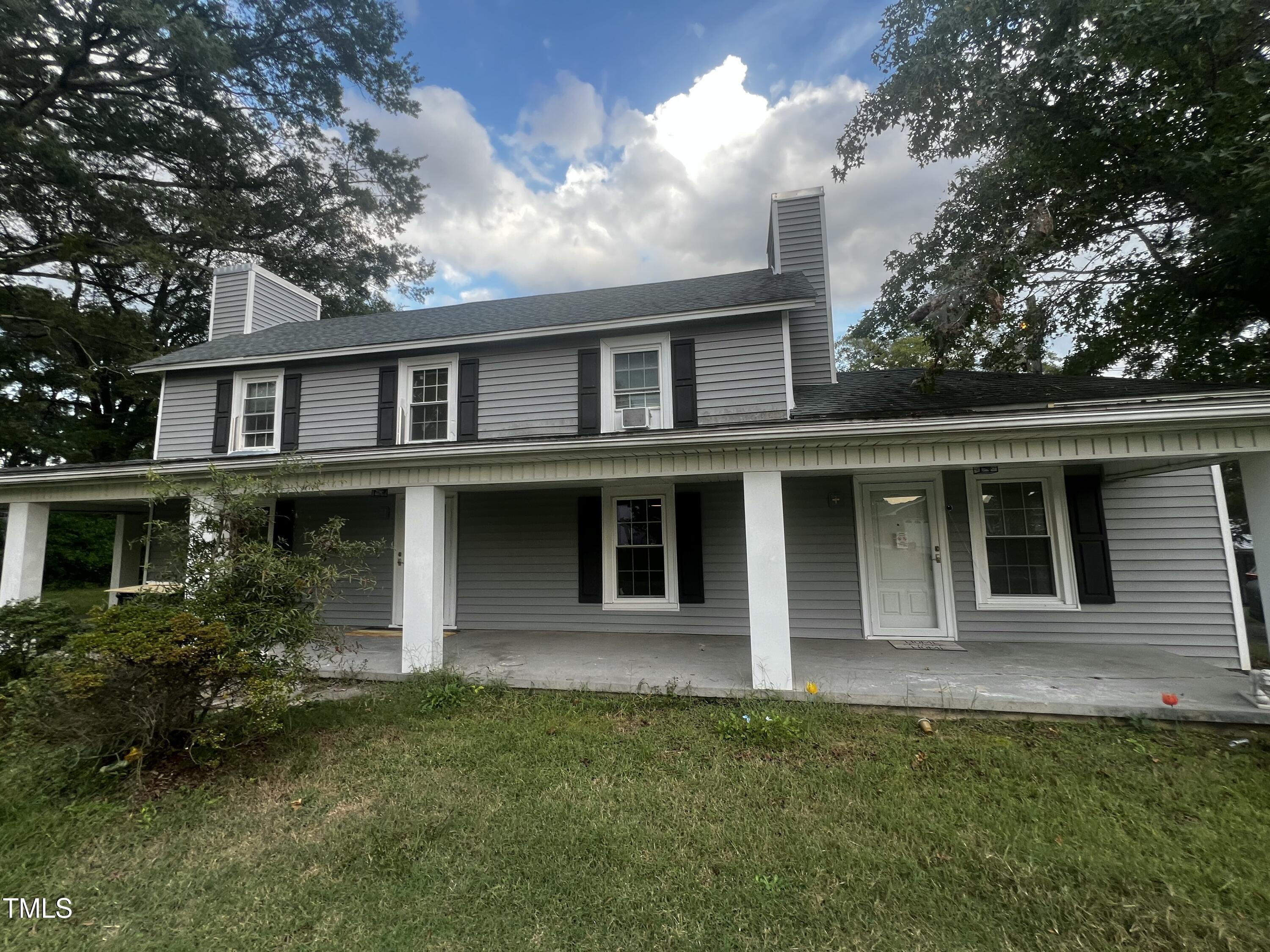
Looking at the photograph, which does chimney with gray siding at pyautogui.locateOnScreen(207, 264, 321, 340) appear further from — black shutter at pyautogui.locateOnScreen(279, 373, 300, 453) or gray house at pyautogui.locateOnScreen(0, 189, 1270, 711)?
black shutter at pyautogui.locateOnScreen(279, 373, 300, 453)

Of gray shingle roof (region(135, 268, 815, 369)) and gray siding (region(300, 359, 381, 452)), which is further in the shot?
gray siding (region(300, 359, 381, 452))

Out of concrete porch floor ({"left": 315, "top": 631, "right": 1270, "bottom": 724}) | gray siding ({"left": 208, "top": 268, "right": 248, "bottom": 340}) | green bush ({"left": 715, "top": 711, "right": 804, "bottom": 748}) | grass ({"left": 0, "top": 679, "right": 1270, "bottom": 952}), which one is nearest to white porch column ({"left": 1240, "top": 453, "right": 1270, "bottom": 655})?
concrete porch floor ({"left": 315, "top": 631, "right": 1270, "bottom": 724})

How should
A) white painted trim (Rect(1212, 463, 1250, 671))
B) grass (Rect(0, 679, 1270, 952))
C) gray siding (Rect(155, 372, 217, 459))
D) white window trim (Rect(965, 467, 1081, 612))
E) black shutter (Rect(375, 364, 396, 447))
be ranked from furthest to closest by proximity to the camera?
gray siding (Rect(155, 372, 217, 459)) → black shutter (Rect(375, 364, 396, 447)) → white window trim (Rect(965, 467, 1081, 612)) → white painted trim (Rect(1212, 463, 1250, 671)) → grass (Rect(0, 679, 1270, 952))

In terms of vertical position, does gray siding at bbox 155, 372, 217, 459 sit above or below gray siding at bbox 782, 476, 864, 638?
above

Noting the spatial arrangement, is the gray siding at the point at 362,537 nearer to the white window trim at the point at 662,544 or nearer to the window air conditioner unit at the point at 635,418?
the white window trim at the point at 662,544

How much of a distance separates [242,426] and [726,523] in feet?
25.9

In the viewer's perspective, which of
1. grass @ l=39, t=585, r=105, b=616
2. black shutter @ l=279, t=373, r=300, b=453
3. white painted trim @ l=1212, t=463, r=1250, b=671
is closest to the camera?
white painted trim @ l=1212, t=463, r=1250, b=671

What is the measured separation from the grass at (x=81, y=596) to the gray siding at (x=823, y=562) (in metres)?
12.7

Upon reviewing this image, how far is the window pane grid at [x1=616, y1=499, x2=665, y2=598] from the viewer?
7.53 m

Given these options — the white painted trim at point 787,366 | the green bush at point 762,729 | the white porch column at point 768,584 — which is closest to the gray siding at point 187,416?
the white porch column at point 768,584

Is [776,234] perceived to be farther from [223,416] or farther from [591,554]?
[223,416]

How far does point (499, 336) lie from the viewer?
25.1 ft

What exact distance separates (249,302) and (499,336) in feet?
22.2

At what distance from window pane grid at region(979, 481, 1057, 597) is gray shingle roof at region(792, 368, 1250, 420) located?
1.12 metres
